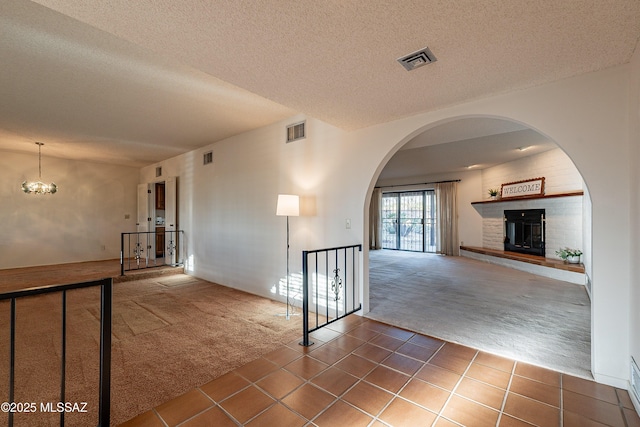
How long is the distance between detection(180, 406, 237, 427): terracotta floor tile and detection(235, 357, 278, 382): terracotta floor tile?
1.28 feet

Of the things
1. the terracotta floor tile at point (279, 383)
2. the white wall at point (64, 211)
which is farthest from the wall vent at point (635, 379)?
the white wall at point (64, 211)

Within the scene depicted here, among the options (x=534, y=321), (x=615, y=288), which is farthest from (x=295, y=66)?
(x=534, y=321)

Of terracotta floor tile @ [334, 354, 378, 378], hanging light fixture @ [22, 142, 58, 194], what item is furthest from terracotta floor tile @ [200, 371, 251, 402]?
hanging light fixture @ [22, 142, 58, 194]

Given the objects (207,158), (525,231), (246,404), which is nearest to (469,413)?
(246,404)

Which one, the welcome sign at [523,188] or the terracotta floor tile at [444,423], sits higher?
the welcome sign at [523,188]

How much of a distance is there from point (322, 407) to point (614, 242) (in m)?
2.42

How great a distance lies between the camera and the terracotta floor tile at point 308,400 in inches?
68.9

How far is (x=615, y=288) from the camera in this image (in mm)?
1998

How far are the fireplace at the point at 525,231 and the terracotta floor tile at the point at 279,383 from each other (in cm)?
652

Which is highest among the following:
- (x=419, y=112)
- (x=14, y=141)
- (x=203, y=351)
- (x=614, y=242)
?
(x=14, y=141)

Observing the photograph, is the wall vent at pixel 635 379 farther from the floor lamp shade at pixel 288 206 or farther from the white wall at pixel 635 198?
the floor lamp shade at pixel 288 206

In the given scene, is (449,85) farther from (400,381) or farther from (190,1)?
(400,381)

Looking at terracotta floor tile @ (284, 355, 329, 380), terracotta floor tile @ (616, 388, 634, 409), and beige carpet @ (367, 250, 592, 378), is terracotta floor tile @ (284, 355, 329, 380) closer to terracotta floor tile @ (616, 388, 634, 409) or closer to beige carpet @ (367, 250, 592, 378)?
beige carpet @ (367, 250, 592, 378)

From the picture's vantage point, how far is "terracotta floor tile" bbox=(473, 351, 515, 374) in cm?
223
